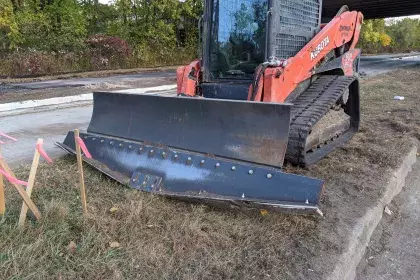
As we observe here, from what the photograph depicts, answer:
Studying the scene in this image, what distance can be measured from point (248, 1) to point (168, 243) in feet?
9.97

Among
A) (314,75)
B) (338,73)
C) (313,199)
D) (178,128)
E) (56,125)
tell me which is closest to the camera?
(313,199)

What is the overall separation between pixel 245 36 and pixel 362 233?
2.59 metres

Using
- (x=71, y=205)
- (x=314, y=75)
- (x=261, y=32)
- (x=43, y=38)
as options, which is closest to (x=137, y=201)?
(x=71, y=205)

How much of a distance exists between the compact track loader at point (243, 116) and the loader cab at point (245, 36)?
1cm

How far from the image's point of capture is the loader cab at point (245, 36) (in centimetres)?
430

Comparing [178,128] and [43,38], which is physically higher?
[43,38]

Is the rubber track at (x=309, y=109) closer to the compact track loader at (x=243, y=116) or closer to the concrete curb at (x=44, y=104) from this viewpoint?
the compact track loader at (x=243, y=116)

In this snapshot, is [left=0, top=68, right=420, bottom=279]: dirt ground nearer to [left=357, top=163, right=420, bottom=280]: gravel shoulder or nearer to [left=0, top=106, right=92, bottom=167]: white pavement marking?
[left=357, top=163, right=420, bottom=280]: gravel shoulder

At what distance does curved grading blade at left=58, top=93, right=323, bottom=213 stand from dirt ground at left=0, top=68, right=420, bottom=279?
190 mm

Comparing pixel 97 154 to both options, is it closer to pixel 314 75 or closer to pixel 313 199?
pixel 313 199

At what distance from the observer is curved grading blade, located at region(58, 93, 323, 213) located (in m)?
2.97

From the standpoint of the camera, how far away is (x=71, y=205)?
10.5 feet

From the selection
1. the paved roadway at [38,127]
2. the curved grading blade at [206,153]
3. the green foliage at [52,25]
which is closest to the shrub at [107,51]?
the green foliage at [52,25]

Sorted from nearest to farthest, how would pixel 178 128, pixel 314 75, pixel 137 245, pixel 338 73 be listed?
pixel 137 245
pixel 178 128
pixel 314 75
pixel 338 73
